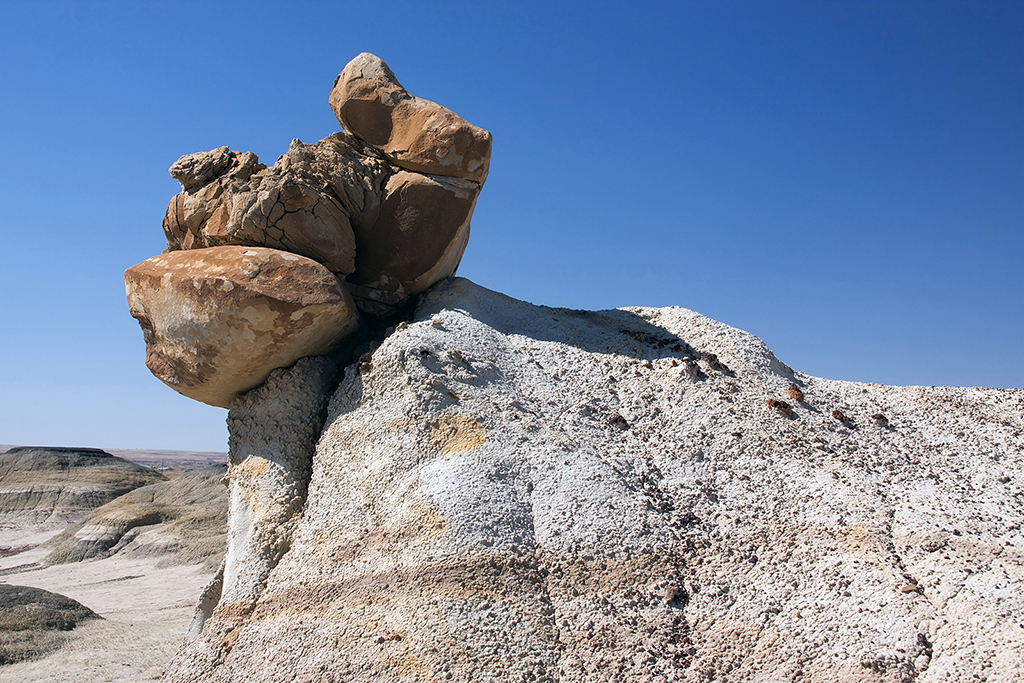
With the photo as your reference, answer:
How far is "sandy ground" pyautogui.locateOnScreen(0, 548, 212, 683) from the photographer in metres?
7.05

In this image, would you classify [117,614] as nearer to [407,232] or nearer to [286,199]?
[286,199]

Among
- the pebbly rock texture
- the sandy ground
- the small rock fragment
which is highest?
the small rock fragment

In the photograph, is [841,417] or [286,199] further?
[286,199]

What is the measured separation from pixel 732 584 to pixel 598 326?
325cm

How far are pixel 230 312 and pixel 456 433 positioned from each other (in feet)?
6.30

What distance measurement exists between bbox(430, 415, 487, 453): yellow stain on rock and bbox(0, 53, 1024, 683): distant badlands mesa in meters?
0.03

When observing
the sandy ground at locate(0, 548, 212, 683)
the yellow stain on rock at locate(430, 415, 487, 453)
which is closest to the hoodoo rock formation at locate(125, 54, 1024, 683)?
the yellow stain on rock at locate(430, 415, 487, 453)

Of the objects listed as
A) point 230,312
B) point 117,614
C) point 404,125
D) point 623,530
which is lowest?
point 117,614

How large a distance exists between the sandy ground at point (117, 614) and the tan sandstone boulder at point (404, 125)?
536 centimetres

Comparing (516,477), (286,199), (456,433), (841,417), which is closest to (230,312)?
(286,199)

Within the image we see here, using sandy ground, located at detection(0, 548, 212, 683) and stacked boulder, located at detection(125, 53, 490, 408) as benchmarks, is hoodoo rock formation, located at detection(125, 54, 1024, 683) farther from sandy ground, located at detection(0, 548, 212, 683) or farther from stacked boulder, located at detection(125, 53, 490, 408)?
sandy ground, located at detection(0, 548, 212, 683)

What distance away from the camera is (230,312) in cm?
518

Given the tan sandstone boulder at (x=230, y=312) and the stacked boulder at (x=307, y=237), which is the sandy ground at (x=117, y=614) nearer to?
the tan sandstone boulder at (x=230, y=312)

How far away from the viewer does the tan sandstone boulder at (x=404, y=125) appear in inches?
243
